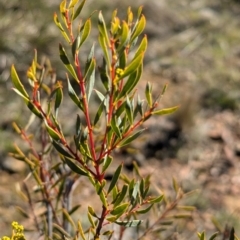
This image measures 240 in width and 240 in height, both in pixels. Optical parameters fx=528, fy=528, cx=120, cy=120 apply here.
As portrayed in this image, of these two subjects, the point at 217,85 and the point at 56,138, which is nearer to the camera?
the point at 56,138

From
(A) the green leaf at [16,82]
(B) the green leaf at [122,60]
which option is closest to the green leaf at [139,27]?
(B) the green leaf at [122,60]

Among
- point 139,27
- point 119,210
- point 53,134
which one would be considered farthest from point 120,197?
point 139,27

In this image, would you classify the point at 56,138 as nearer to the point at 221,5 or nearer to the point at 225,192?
the point at 225,192

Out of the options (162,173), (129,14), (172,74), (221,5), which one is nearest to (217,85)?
(172,74)

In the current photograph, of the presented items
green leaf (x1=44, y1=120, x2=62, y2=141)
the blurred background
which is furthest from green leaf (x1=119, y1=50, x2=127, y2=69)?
the blurred background

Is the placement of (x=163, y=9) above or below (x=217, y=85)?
above

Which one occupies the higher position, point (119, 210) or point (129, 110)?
point (129, 110)

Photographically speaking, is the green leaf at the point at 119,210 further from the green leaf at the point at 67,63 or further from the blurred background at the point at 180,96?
the blurred background at the point at 180,96

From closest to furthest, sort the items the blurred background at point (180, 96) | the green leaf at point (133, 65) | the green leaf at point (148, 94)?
the green leaf at point (133, 65), the green leaf at point (148, 94), the blurred background at point (180, 96)

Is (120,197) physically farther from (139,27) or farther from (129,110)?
(139,27)
